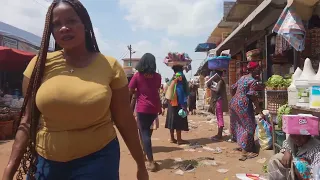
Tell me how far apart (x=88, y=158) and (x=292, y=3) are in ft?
11.6

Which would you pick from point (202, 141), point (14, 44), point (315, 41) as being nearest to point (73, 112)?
point (315, 41)

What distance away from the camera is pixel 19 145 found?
6.03 feet

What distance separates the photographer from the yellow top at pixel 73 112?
1.69 meters

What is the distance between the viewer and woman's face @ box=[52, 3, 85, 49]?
183 centimetres

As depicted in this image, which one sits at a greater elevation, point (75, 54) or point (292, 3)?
point (292, 3)

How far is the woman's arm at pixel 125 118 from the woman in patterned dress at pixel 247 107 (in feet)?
12.4

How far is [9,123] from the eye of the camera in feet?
26.8

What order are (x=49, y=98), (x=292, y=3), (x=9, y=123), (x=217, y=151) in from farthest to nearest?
(x=9, y=123) → (x=217, y=151) → (x=292, y=3) → (x=49, y=98)

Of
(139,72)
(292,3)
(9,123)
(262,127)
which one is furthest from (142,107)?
(9,123)

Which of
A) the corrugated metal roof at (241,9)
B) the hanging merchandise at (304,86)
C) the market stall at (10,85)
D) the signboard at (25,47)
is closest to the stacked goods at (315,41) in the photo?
the hanging merchandise at (304,86)

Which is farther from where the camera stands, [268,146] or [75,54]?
[268,146]

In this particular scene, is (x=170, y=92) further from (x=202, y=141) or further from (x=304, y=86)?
(x=304, y=86)

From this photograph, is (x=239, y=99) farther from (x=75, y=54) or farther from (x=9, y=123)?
(x=9, y=123)

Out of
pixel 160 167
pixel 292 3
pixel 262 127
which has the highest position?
pixel 292 3
